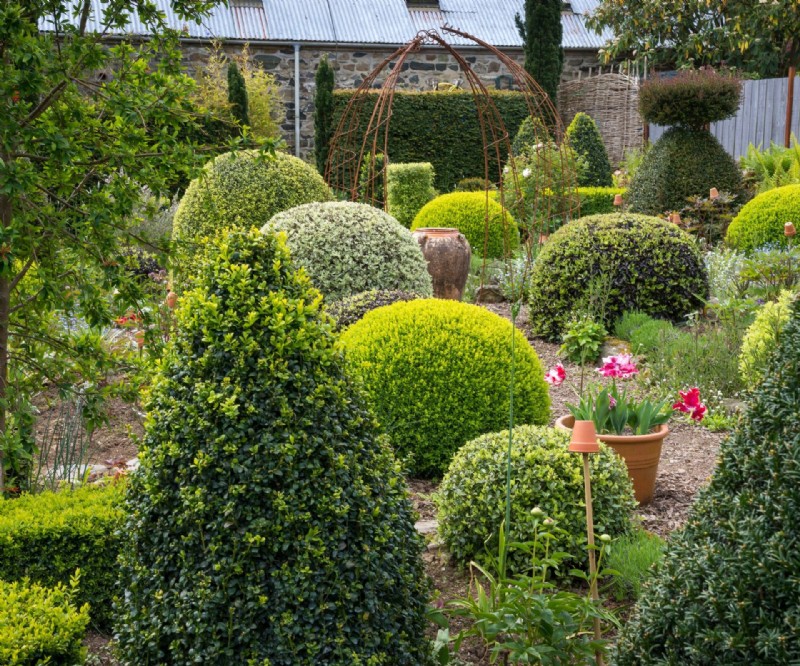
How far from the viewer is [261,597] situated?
2.19 m

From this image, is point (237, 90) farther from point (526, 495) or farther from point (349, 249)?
point (526, 495)

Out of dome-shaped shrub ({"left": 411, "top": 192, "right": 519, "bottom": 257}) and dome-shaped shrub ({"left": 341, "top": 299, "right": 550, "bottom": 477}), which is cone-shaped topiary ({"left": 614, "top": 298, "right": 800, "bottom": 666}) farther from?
dome-shaped shrub ({"left": 411, "top": 192, "right": 519, "bottom": 257})

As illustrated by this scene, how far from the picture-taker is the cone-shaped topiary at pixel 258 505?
7.34ft

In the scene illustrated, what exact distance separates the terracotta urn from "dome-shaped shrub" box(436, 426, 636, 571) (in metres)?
5.18

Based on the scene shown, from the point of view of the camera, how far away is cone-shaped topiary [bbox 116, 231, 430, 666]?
2236 mm

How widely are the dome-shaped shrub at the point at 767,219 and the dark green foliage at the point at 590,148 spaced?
6.21 m

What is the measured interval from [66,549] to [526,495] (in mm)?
1755

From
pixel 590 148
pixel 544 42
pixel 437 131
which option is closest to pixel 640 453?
pixel 590 148

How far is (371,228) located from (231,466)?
4714 millimetres

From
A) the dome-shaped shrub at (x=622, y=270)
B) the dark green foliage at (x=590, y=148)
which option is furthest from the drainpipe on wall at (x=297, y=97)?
the dome-shaped shrub at (x=622, y=270)

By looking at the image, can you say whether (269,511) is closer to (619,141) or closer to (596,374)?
(596,374)

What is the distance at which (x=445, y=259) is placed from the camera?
29.2 ft

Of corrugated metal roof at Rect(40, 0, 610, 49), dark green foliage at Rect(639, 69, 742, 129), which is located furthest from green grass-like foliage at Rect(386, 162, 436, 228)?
corrugated metal roof at Rect(40, 0, 610, 49)

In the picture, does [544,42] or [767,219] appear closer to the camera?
[767,219]
